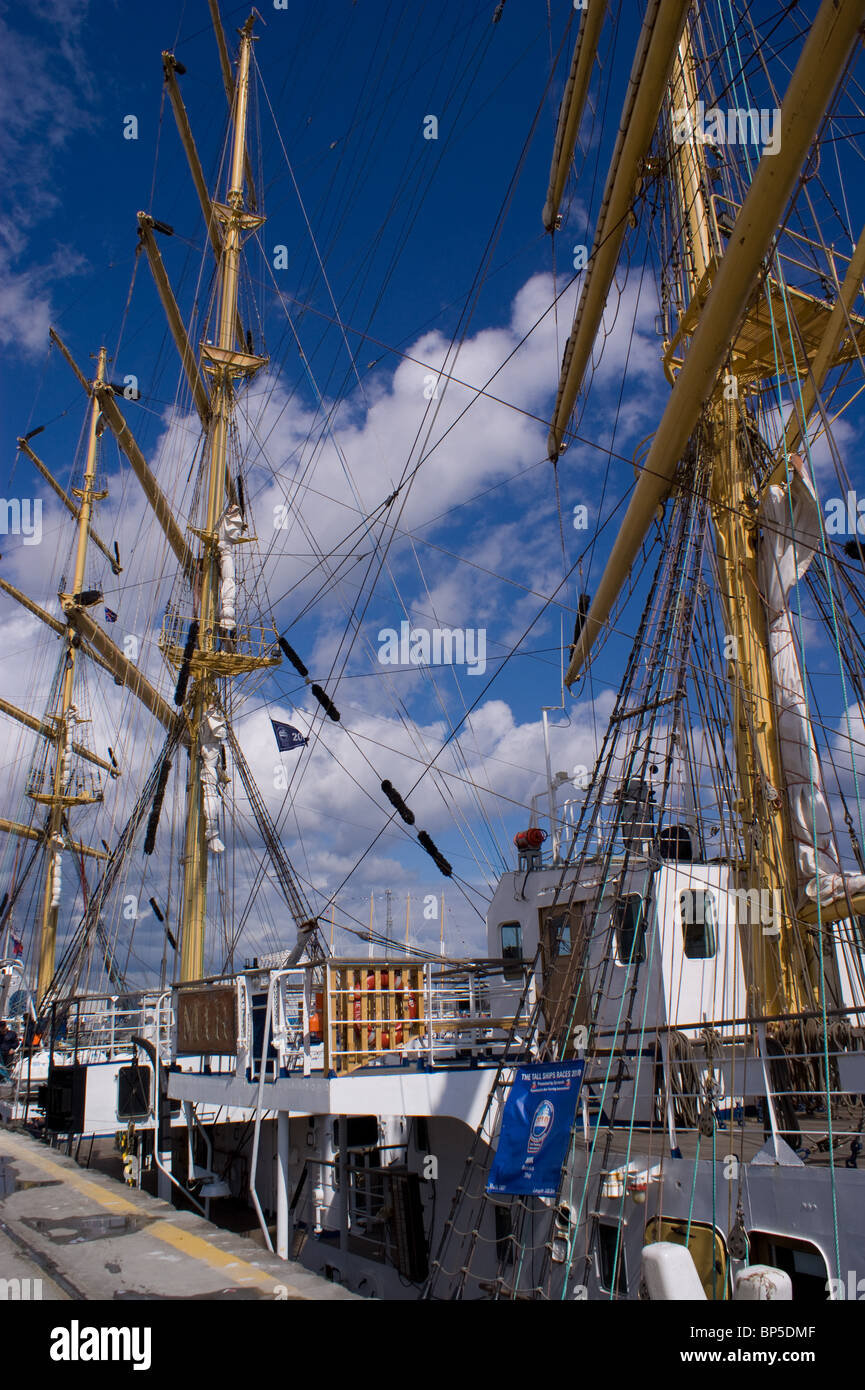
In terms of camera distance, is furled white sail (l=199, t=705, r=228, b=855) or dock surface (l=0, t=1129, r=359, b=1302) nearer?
dock surface (l=0, t=1129, r=359, b=1302)

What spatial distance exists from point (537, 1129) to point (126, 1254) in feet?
10.9

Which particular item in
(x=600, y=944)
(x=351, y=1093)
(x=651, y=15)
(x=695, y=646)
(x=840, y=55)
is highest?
(x=651, y=15)

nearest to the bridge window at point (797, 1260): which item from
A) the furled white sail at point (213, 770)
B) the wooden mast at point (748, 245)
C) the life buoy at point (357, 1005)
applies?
the life buoy at point (357, 1005)

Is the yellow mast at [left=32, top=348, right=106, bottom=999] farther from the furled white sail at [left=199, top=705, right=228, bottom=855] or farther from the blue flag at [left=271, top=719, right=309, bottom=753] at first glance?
the blue flag at [left=271, top=719, right=309, bottom=753]

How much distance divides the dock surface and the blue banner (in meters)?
2.10

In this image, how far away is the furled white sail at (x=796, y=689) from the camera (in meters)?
11.6

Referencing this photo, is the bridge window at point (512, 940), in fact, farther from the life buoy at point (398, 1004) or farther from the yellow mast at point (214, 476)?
the yellow mast at point (214, 476)

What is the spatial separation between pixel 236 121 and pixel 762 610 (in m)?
22.4

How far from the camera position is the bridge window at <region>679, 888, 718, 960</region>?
13367 mm

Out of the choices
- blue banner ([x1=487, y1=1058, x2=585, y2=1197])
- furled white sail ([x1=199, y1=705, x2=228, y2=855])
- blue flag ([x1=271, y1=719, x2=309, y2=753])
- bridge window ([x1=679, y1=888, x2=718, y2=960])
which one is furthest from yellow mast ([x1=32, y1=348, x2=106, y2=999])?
blue banner ([x1=487, y1=1058, x2=585, y2=1197])

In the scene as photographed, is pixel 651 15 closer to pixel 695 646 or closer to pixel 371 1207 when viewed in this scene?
pixel 695 646

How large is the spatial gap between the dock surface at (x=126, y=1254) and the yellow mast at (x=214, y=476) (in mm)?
11926

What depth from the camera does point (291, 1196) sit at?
14.1 m

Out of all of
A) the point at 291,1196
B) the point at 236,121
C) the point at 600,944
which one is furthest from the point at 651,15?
the point at 236,121
